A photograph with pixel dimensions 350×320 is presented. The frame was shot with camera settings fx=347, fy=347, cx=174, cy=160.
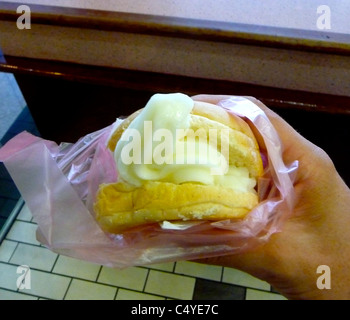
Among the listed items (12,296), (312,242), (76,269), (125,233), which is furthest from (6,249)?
(312,242)

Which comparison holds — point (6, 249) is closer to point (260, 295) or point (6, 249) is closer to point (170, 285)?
point (170, 285)

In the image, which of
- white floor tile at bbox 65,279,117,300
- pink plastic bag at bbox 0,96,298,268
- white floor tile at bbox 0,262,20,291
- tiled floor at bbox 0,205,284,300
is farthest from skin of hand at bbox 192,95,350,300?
white floor tile at bbox 0,262,20,291

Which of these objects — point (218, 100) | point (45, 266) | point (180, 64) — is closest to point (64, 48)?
point (180, 64)

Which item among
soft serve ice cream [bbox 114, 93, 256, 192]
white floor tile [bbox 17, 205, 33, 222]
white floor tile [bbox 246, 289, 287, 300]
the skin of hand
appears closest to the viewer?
soft serve ice cream [bbox 114, 93, 256, 192]

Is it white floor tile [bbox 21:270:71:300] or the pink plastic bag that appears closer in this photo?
the pink plastic bag

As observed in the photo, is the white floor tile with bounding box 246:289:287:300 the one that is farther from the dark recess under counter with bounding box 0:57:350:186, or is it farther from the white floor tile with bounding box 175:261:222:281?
the dark recess under counter with bounding box 0:57:350:186

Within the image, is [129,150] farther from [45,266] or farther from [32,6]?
[45,266]
